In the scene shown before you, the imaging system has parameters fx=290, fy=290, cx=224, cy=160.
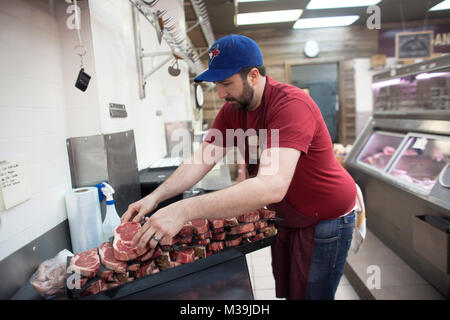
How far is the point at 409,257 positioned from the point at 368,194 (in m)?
0.83

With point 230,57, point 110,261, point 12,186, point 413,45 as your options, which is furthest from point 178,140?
point 413,45

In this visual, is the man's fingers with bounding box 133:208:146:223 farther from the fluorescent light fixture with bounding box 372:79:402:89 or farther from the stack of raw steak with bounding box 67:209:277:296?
the fluorescent light fixture with bounding box 372:79:402:89

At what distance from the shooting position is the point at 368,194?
321 centimetres

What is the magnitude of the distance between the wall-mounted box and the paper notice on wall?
7.71 feet

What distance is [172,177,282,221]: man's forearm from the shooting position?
1.02 m

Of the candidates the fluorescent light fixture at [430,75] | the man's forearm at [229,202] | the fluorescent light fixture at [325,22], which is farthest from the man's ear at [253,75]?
the fluorescent light fixture at [325,22]

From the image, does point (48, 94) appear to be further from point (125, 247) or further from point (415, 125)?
point (415, 125)

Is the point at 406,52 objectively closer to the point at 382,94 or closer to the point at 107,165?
the point at 382,94

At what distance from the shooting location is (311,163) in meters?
1.42

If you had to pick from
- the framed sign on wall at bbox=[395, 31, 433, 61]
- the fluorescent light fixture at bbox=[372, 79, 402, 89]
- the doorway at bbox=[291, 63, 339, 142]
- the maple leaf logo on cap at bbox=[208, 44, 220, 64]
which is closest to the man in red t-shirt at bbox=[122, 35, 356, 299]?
the maple leaf logo on cap at bbox=[208, 44, 220, 64]

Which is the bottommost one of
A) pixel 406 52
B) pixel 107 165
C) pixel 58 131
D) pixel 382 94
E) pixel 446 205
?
pixel 446 205

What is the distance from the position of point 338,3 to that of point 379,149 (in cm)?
280

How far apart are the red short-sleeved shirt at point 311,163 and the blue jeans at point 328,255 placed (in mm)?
68
